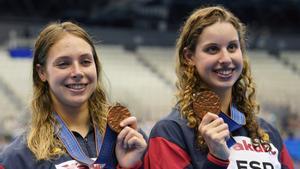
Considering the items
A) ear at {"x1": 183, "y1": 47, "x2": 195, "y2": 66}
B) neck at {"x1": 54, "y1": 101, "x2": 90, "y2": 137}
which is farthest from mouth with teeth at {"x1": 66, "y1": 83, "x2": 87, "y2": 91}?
ear at {"x1": 183, "y1": 47, "x2": 195, "y2": 66}

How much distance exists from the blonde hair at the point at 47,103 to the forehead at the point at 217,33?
477mm

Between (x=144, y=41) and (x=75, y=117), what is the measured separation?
67.9ft

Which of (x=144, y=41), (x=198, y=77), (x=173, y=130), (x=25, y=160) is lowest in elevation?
(x=144, y=41)

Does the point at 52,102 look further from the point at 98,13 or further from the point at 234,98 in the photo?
the point at 98,13

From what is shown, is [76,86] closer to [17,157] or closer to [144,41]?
[17,157]

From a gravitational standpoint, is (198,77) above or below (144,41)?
above

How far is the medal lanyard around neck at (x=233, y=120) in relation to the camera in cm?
262

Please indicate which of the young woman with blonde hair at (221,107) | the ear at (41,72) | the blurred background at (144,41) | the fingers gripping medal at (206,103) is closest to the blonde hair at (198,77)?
the young woman with blonde hair at (221,107)

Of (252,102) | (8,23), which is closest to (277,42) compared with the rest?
(8,23)

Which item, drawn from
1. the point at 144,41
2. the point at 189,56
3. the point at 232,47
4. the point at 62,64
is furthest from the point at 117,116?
the point at 144,41

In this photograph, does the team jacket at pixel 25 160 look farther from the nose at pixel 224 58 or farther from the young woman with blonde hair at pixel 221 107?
the nose at pixel 224 58

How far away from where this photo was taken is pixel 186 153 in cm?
254

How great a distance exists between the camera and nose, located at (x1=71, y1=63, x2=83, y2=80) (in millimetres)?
2563

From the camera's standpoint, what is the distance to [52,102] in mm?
2699
